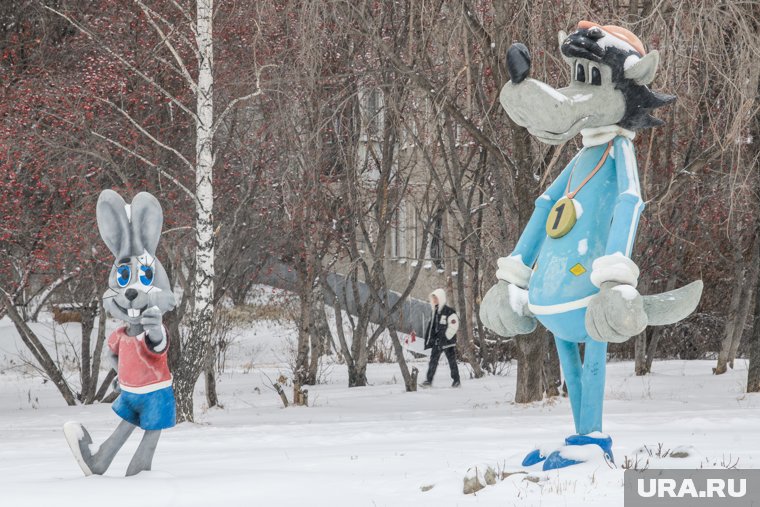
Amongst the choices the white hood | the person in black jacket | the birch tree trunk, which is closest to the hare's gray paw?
the birch tree trunk

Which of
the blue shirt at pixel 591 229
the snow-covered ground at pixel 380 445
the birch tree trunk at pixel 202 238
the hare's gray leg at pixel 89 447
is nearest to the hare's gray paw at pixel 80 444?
the hare's gray leg at pixel 89 447

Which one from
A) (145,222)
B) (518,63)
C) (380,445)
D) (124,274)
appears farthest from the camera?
(380,445)

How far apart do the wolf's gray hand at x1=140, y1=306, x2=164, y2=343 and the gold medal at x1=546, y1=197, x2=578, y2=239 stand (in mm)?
2333

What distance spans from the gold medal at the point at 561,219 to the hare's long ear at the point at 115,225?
99.4 inches

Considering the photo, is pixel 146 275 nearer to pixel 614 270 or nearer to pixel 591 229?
pixel 591 229

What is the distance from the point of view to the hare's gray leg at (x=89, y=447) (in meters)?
5.41

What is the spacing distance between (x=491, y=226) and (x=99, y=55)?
646 cm

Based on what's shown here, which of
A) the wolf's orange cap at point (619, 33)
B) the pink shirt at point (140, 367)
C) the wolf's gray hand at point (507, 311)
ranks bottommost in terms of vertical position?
the pink shirt at point (140, 367)

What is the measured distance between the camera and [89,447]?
548cm

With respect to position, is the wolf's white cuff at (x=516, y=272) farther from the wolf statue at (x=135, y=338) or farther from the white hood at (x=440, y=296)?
the white hood at (x=440, y=296)

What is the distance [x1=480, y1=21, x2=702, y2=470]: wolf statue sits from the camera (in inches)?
184

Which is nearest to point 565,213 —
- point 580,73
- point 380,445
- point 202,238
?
point 580,73

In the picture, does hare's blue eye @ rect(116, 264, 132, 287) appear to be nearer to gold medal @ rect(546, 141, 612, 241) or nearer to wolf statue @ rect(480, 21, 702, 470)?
wolf statue @ rect(480, 21, 702, 470)

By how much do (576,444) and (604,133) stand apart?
5.33 feet
